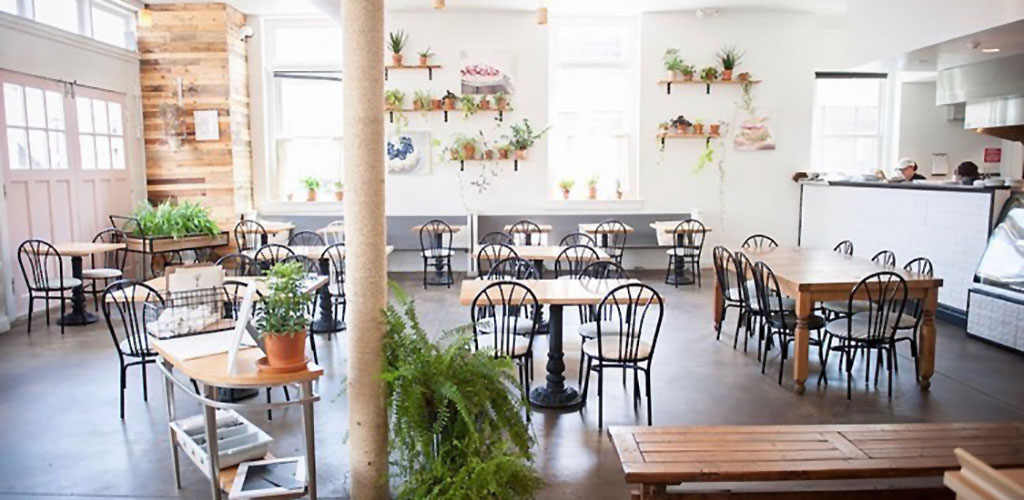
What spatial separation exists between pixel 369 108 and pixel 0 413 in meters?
3.27

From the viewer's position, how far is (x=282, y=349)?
8.43 feet

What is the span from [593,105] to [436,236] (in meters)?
2.78

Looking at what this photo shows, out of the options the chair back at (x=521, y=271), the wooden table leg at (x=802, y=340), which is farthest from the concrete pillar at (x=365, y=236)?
the wooden table leg at (x=802, y=340)

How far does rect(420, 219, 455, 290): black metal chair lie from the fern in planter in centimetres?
532

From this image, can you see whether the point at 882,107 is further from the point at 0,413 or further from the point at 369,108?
the point at 0,413

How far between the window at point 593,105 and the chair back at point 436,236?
1542mm

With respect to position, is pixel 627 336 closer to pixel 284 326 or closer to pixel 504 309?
pixel 504 309

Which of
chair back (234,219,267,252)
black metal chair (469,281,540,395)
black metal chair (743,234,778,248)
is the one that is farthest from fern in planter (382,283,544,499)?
chair back (234,219,267,252)

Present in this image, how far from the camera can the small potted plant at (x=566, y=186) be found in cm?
909

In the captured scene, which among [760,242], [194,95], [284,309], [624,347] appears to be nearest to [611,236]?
[760,242]

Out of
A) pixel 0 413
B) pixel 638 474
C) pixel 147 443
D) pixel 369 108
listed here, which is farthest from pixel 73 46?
pixel 638 474

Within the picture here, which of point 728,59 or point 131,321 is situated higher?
point 728,59

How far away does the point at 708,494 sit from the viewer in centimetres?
269

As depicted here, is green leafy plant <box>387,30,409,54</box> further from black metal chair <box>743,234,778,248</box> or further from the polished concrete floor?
black metal chair <box>743,234,778,248</box>
